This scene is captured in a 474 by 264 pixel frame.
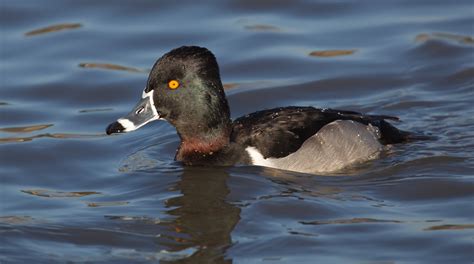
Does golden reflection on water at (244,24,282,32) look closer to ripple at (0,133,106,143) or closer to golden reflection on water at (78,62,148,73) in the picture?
golden reflection on water at (78,62,148,73)

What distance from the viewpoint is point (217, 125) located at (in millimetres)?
11539

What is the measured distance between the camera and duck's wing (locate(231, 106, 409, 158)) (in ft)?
37.4

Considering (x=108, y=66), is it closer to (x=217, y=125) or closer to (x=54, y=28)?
(x=54, y=28)

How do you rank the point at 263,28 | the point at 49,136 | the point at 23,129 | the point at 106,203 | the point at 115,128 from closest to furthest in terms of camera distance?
1. the point at 106,203
2. the point at 115,128
3. the point at 49,136
4. the point at 23,129
5. the point at 263,28

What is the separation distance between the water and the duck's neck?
18 centimetres

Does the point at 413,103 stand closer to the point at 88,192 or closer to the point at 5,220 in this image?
the point at 88,192

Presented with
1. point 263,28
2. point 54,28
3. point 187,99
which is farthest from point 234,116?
point 54,28

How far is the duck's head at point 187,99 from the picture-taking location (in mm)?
11336

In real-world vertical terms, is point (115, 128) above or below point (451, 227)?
above

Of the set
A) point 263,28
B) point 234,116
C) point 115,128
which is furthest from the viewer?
point 263,28

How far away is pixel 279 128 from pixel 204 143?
0.81 meters

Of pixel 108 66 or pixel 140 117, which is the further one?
pixel 108 66

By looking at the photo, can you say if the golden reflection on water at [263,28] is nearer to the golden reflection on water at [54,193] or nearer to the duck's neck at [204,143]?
the duck's neck at [204,143]

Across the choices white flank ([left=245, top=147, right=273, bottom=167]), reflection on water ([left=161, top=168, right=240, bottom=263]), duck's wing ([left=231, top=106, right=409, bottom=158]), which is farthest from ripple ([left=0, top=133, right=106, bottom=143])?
white flank ([left=245, top=147, right=273, bottom=167])
